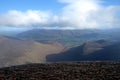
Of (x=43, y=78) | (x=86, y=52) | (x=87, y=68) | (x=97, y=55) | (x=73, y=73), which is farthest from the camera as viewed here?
(x=86, y=52)

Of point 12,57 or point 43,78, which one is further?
point 12,57

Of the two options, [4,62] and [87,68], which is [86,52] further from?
[87,68]

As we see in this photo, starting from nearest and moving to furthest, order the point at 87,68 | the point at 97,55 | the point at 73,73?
the point at 73,73, the point at 87,68, the point at 97,55

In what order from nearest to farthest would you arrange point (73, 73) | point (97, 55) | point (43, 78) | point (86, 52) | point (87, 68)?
1. point (43, 78)
2. point (73, 73)
3. point (87, 68)
4. point (97, 55)
5. point (86, 52)

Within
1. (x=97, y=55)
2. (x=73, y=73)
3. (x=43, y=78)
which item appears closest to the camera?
(x=43, y=78)

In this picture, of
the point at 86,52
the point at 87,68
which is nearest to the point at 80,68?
the point at 87,68

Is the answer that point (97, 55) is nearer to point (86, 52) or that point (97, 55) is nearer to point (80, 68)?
point (86, 52)

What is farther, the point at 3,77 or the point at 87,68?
the point at 87,68

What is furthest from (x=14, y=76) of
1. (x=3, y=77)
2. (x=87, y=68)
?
(x=87, y=68)
